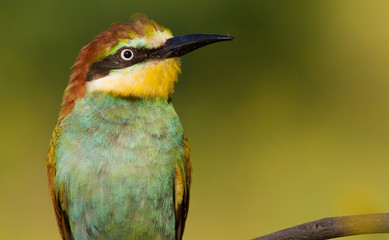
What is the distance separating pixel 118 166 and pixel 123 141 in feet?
0.27

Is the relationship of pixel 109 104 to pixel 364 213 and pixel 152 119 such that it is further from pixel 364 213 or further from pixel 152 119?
pixel 364 213

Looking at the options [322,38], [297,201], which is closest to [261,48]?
[322,38]

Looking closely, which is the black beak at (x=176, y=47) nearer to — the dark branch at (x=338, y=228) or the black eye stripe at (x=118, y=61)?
the black eye stripe at (x=118, y=61)

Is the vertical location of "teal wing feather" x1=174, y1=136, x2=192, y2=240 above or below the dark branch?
above

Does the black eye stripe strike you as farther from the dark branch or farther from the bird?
the dark branch

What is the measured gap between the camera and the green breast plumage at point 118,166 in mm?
1803

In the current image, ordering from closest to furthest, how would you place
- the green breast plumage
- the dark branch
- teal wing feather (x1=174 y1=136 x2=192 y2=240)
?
the dark branch
the green breast plumage
teal wing feather (x1=174 y1=136 x2=192 y2=240)

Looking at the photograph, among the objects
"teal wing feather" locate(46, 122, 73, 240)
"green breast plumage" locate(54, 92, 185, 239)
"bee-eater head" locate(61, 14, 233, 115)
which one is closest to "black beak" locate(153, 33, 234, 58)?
"bee-eater head" locate(61, 14, 233, 115)

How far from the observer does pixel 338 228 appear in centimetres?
99

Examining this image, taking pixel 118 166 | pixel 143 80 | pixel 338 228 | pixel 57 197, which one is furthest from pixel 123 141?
pixel 338 228

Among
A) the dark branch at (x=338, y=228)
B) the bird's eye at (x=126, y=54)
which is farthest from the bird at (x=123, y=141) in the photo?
the dark branch at (x=338, y=228)

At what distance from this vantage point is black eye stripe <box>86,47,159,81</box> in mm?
1833

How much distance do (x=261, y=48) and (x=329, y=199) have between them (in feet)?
2.41

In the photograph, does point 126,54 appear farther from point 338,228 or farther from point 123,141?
point 338,228
